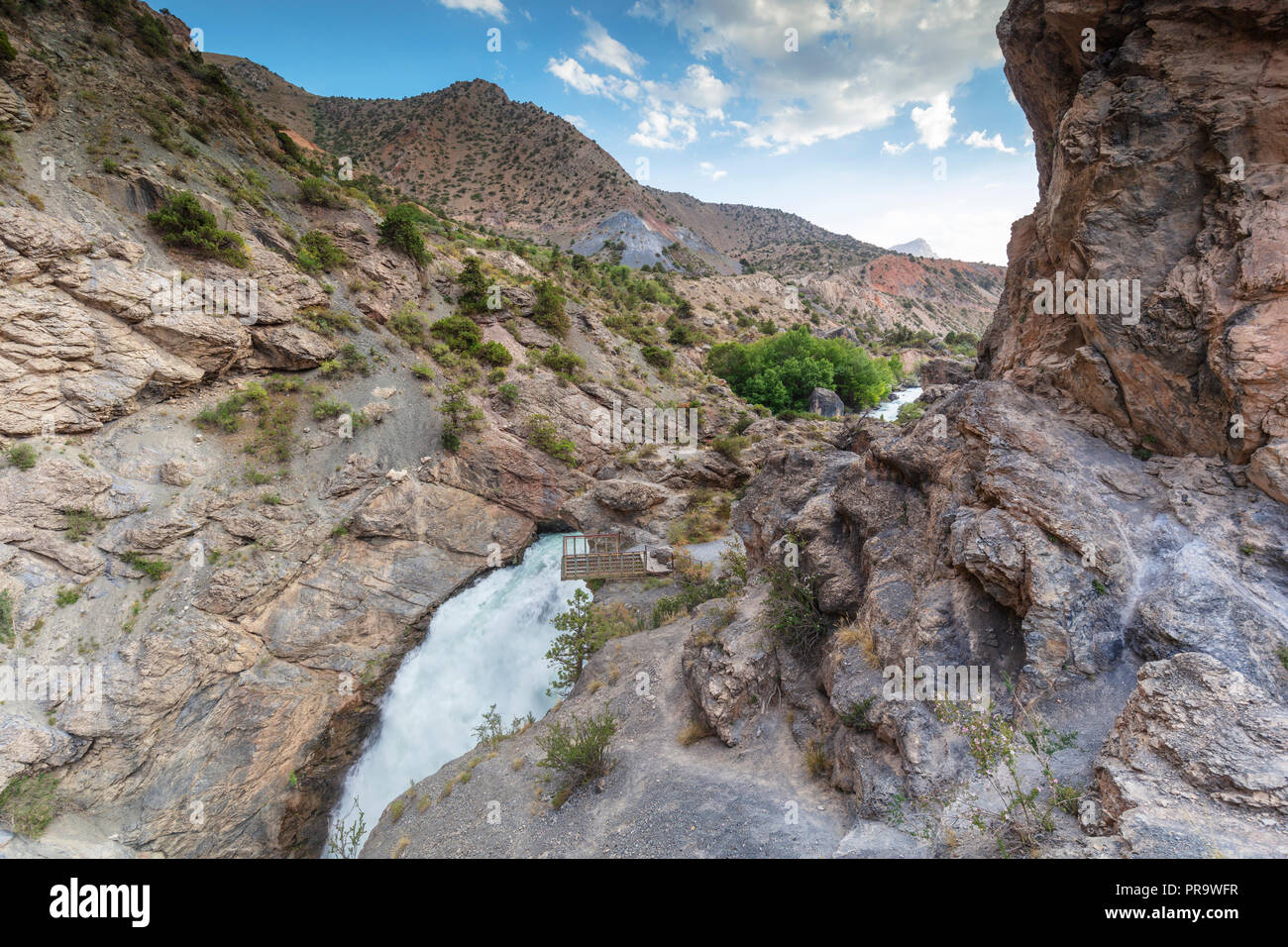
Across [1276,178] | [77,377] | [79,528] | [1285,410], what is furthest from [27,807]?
[1276,178]

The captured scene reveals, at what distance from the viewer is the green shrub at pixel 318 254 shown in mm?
21688

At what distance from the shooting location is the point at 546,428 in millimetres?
23719

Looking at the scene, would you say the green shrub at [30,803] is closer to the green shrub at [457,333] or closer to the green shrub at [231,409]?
the green shrub at [231,409]

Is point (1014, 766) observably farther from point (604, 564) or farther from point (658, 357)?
point (658, 357)

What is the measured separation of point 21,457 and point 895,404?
47.2 meters

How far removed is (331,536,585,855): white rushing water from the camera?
1369 centimetres

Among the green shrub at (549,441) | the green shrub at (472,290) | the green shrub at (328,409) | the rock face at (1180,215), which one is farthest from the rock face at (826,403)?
the green shrub at (328,409)

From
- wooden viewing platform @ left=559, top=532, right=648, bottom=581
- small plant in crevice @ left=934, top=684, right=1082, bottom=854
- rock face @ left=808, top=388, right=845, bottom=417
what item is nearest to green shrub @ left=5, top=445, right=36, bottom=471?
wooden viewing platform @ left=559, top=532, right=648, bottom=581

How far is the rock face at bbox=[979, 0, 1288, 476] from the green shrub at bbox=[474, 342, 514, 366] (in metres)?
22.3

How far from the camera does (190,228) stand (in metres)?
17.3

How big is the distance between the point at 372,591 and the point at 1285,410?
2081 cm

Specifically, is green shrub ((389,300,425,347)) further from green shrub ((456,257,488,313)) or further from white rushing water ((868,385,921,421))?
white rushing water ((868,385,921,421))

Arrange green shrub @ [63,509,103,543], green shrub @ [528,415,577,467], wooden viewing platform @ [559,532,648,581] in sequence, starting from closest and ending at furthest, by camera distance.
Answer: green shrub @ [63,509,103,543], wooden viewing platform @ [559,532,648,581], green shrub @ [528,415,577,467]

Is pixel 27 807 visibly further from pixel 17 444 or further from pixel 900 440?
pixel 900 440
